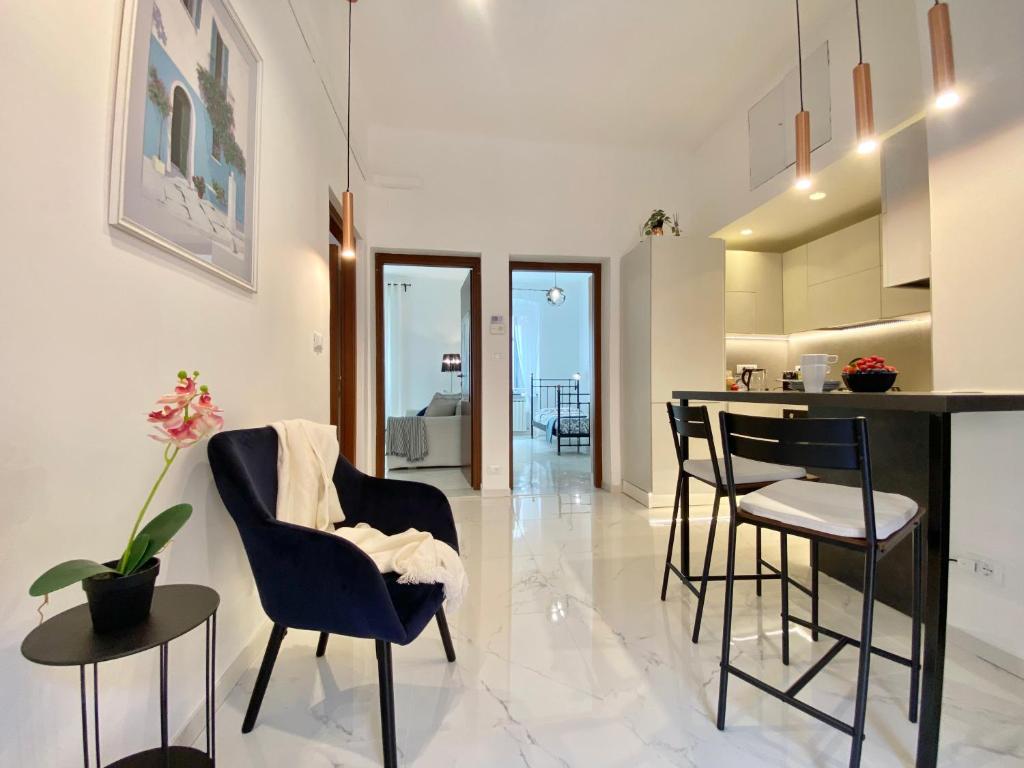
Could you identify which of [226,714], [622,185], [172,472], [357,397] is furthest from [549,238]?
[226,714]

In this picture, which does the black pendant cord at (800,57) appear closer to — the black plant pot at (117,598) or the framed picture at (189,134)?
the framed picture at (189,134)

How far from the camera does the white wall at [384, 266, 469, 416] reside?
7.57m

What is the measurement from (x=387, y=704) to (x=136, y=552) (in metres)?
0.71

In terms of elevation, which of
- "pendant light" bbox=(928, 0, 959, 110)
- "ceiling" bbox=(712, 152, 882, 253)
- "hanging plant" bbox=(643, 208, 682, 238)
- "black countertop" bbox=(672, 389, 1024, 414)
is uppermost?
"hanging plant" bbox=(643, 208, 682, 238)

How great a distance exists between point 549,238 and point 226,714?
385 cm

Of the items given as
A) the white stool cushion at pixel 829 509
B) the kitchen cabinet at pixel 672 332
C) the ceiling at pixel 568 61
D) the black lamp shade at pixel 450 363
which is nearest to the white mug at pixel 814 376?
the white stool cushion at pixel 829 509

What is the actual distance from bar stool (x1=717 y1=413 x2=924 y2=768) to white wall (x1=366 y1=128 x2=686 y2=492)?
284 cm

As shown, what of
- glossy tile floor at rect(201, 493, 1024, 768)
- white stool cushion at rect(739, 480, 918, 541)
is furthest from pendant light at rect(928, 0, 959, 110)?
glossy tile floor at rect(201, 493, 1024, 768)

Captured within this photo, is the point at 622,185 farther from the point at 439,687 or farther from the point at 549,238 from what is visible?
the point at 439,687

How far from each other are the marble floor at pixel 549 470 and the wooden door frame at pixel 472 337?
644mm

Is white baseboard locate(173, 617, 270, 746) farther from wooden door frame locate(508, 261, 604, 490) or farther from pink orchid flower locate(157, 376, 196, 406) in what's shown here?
wooden door frame locate(508, 261, 604, 490)

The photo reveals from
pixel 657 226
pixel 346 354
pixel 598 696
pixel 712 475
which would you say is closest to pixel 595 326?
pixel 657 226

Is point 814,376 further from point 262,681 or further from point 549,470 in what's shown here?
point 549,470

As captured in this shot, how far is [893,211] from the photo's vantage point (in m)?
2.53
